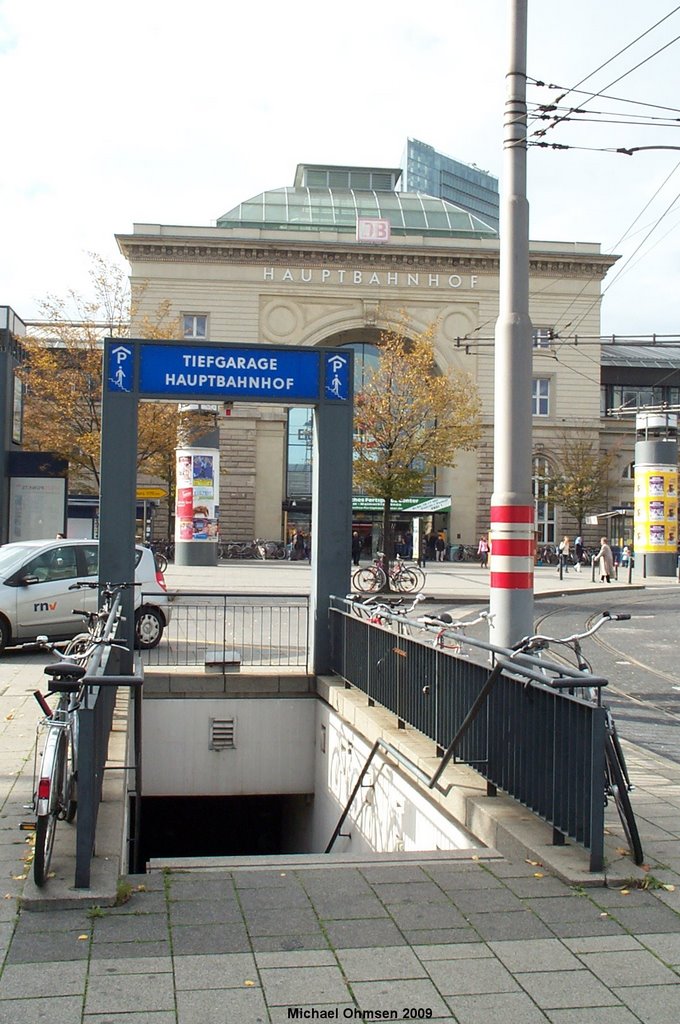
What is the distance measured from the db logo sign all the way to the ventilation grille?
1876 inches

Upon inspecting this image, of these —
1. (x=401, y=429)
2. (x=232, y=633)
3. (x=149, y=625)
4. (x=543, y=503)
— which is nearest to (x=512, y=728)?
(x=232, y=633)

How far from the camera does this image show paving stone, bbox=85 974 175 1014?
3.84 metres

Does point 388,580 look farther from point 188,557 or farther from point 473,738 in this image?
point 473,738

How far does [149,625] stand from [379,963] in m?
11.8

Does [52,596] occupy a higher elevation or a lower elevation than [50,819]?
higher

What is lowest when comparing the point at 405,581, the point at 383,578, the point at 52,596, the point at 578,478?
the point at 405,581

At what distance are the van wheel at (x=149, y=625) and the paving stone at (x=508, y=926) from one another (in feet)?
36.8

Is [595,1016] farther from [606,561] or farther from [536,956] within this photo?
[606,561]

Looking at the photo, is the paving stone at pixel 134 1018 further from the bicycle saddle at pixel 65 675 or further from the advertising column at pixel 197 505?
the advertising column at pixel 197 505

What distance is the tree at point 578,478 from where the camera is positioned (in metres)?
57.2

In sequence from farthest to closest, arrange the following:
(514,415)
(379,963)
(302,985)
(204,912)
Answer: (514,415), (204,912), (379,963), (302,985)

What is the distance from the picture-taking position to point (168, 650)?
14062 millimetres

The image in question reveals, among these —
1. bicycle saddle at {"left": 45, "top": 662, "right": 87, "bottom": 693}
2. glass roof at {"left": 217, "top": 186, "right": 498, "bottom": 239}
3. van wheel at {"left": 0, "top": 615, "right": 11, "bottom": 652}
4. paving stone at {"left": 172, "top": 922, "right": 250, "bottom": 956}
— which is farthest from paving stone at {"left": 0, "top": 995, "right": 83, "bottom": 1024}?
glass roof at {"left": 217, "top": 186, "right": 498, "bottom": 239}

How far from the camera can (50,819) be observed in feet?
17.3
